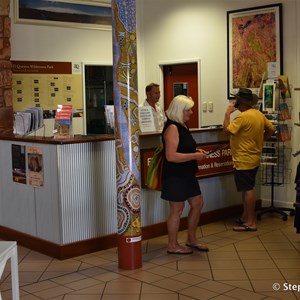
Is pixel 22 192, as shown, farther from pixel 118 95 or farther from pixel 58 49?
pixel 58 49

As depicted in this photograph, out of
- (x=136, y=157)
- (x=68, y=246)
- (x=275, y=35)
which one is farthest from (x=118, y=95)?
(x=275, y=35)

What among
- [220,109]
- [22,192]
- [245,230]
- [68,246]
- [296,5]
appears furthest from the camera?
[220,109]

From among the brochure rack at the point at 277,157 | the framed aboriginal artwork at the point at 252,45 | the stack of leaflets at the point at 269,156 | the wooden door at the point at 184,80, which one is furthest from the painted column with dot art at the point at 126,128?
the wooden door at the point at 184,80

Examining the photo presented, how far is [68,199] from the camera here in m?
4.92

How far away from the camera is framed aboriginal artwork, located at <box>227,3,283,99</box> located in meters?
6.64

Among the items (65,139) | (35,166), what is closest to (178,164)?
(65,139)

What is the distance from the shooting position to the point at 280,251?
500cm

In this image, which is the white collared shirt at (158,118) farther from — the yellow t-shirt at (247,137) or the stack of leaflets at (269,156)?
the stack of leaflets at (269,156)

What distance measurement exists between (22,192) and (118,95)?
161 centimetres

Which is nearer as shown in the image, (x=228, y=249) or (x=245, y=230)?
(x=228, y=249)

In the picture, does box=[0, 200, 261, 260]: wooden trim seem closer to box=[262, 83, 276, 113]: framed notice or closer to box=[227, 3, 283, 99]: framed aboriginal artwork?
box=[262, 83, 276, 113]: framed notice

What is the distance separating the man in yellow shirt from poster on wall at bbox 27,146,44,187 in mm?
1988

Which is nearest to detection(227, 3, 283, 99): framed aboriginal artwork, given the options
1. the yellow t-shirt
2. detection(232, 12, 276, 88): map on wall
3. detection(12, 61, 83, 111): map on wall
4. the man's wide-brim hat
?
detection(232, 12, 276, 88): map on wall

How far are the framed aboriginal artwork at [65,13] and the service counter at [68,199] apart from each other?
2352mm
